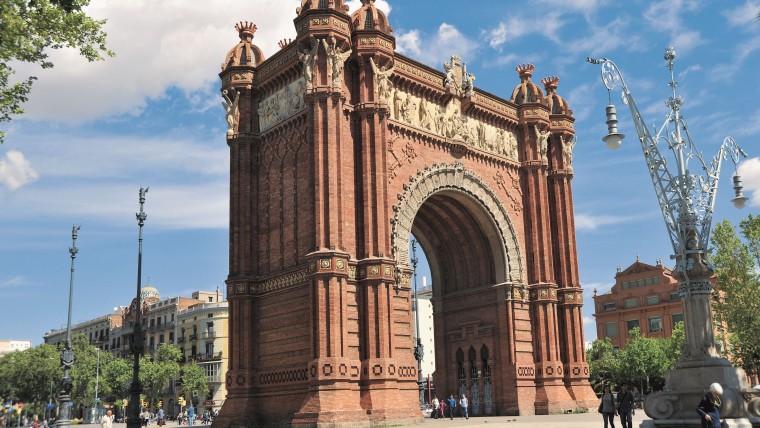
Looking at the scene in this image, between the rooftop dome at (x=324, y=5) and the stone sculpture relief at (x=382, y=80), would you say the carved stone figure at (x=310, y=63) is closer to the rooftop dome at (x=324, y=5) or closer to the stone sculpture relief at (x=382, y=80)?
the rooftop dome at (x=324, y=5)

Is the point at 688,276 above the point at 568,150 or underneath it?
underneath

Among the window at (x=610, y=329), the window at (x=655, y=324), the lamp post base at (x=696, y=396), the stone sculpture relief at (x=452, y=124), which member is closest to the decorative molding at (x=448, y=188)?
the stone sculpture relief at (x=452, y=124)

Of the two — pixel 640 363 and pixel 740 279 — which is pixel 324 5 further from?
pixel 640 363

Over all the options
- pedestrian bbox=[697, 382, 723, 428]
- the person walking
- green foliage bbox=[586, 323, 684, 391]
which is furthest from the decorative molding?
green foliage bbox=[586, 323, 684, 391]

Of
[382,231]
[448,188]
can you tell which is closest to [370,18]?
[448,188]

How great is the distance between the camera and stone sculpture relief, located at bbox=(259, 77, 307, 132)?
31.1m

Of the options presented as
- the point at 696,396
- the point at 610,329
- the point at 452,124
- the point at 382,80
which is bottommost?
the point at 696,396

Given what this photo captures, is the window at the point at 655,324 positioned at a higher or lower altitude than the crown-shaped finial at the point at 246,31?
lower

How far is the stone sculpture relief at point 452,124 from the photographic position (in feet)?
107

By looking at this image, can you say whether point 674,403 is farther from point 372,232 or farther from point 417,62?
point 417,62

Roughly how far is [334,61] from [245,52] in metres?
6.64

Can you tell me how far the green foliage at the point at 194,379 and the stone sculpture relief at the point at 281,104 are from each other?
50.6 metres

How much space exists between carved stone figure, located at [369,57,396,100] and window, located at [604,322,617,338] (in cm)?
6201

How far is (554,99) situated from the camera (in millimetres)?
41250
